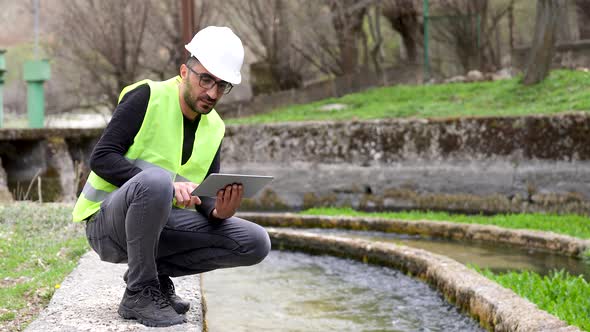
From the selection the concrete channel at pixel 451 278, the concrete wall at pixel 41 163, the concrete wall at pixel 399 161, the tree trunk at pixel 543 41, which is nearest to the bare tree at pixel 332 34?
the tree trunk at pixel 543 41

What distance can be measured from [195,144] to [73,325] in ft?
3.60

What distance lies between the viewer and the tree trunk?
662 inches

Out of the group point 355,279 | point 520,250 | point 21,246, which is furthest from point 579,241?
point 21,246

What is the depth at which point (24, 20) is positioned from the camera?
26.6 m

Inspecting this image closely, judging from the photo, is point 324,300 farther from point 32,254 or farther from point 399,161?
point 399,161

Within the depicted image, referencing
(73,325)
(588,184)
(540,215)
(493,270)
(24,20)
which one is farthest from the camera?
(24,20)

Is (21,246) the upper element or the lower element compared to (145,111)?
lower

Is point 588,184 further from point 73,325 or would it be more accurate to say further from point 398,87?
point 73,325

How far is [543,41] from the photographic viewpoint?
1708 cm

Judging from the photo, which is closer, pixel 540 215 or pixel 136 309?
pixel 136 309

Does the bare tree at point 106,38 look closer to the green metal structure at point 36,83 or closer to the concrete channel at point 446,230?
the green metal structure at point 36,83

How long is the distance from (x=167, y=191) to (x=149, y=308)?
612mm

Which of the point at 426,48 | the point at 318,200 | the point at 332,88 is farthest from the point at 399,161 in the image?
the point at 426,48

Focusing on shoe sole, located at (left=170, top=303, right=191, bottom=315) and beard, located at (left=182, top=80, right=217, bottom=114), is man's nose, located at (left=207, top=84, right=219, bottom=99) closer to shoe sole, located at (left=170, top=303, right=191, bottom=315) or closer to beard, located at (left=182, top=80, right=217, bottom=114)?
beard, located at (left=182, top=80, right=217, bottom=114)
